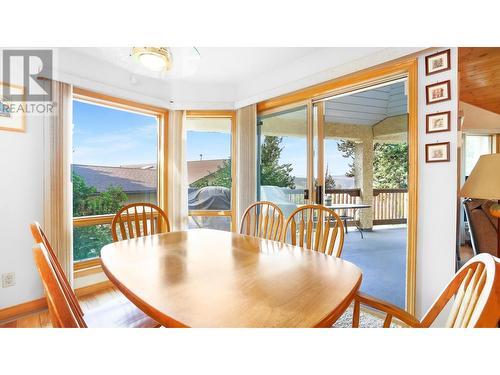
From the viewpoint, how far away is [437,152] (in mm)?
1799

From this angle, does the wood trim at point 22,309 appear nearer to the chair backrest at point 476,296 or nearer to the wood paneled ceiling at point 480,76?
the chair backrest at point 476,296

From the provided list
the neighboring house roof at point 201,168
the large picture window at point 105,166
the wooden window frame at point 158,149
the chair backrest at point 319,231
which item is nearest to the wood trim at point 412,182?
the chair backrest at point 319,231

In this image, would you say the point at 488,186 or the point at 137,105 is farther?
the point at 137,105

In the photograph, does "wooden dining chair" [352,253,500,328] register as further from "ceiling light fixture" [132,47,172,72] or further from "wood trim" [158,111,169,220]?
"wood trim" [158,111,169,220]

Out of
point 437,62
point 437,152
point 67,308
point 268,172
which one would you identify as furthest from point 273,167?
point 67,308

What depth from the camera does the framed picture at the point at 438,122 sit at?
1.75 metres

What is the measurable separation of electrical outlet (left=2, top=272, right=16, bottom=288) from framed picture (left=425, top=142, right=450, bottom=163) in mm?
3628

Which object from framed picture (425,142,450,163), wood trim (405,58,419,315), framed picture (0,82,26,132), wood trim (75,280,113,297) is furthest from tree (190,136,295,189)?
framed picture (0,82,26,132)

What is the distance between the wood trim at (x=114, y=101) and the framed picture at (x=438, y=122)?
301 centimetres
